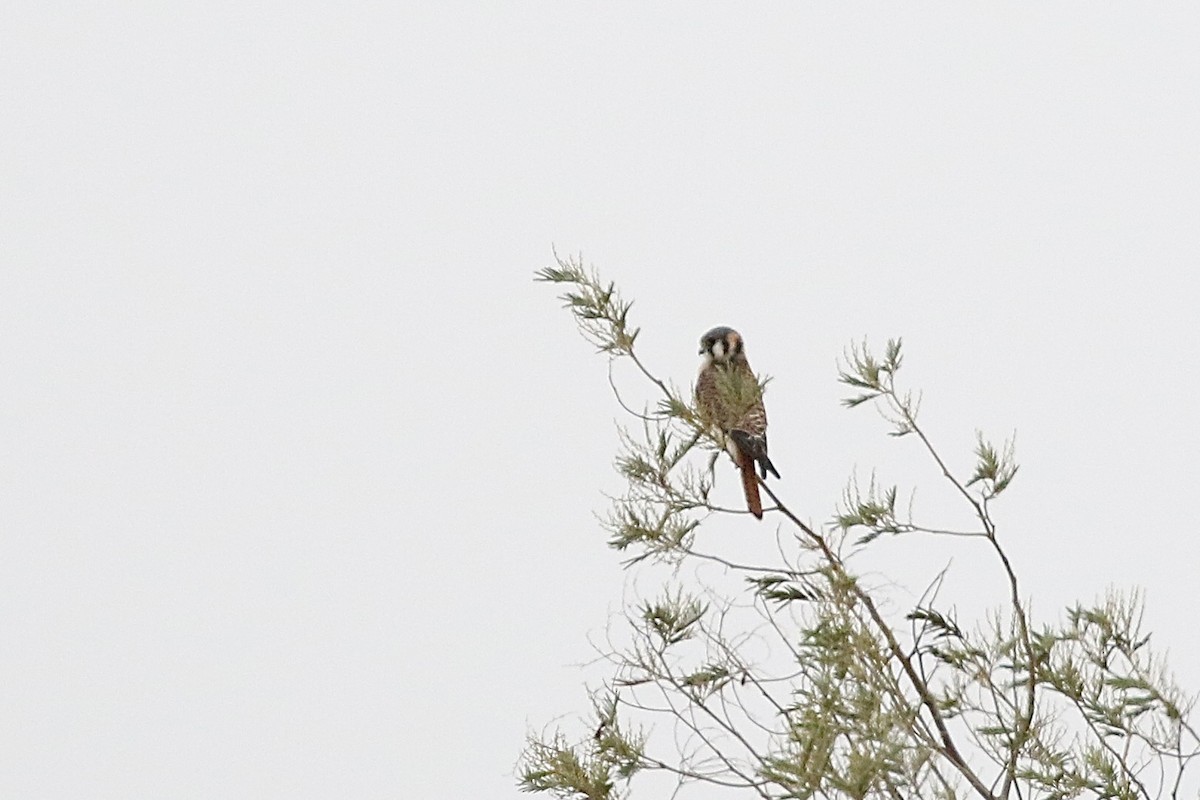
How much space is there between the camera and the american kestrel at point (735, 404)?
17.4 feet

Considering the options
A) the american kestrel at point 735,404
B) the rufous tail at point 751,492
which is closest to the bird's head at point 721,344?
the american kestrel at point 735,404

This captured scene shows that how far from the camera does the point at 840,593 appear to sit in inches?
181

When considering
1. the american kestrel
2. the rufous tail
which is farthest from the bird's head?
the rufous tail

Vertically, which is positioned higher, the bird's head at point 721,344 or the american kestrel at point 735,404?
the bird's head at point 721,344

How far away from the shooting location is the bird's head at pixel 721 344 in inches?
290

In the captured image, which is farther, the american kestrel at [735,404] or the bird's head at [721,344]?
the bird's head at [721,344]

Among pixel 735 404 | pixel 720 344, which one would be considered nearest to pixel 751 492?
pixel 720 344

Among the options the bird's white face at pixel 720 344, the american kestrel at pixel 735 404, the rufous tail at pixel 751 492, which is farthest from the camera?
the bird's white face at pixel 720 344

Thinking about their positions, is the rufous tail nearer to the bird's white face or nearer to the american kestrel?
the american kestrel

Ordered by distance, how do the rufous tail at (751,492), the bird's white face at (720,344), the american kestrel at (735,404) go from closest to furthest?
the american kestrel at (735,404)
the rufous tail at (751,492)
the bird's white face at (720,344)

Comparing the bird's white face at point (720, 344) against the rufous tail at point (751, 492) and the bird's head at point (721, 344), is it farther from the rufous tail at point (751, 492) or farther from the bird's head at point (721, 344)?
→ the rufous tail at point (751, 492)

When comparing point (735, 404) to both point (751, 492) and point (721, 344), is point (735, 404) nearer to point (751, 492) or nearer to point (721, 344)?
point (751, 492)

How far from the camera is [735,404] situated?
207 inches

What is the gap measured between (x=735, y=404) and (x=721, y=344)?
2223 mm
